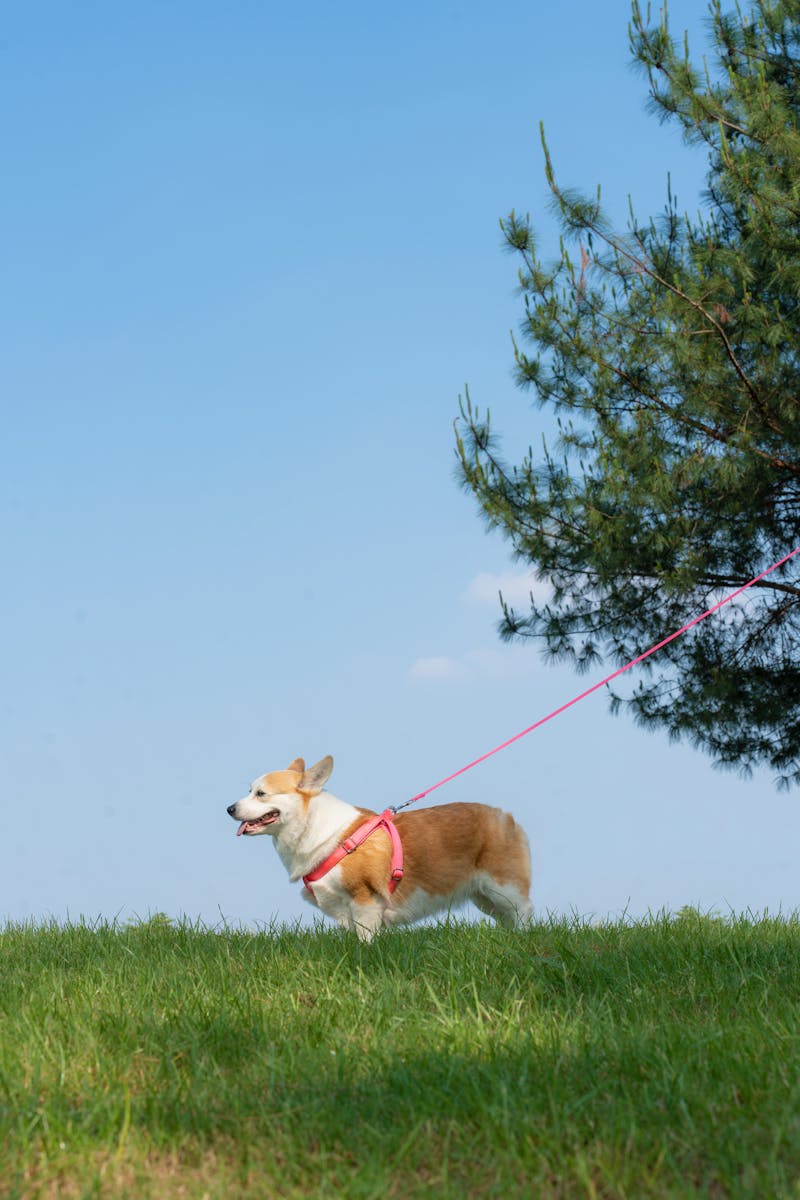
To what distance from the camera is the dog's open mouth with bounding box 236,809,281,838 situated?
6.40 metres

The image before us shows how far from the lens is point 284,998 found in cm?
424

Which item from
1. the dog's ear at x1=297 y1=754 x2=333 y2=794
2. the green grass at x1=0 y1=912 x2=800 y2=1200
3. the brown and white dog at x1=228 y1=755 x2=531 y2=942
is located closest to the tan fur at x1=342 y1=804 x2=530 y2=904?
the brown and white dog at x1=228 y1=755 x2=531 y2=942

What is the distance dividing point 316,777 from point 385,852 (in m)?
0.59

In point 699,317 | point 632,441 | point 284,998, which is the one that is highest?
point 699,317

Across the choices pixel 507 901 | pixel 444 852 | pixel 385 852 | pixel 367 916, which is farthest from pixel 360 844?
pixel 507 901

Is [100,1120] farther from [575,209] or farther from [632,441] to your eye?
[575,209]

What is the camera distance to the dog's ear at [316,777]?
6.41 meters

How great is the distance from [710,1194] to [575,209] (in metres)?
8.81

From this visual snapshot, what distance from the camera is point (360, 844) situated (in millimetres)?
6398

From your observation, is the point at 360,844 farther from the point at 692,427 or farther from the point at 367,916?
the point at 692,427

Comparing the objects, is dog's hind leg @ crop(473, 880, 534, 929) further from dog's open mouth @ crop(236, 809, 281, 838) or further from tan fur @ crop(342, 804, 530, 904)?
dog's open mouth @ crop(236, 809, 281, 838)

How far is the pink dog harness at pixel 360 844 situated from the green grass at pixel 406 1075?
119 cm

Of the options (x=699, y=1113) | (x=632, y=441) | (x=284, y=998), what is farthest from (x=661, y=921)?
(x=632, y=441)

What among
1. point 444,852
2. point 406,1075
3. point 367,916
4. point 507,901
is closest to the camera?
point 406,1075
